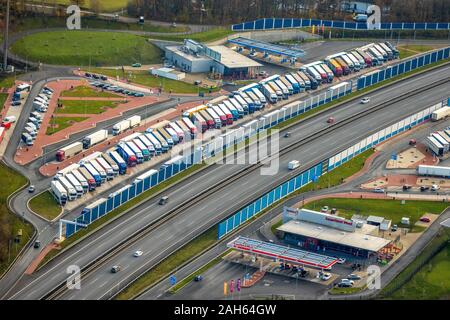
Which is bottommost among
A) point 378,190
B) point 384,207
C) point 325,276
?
point 325,276

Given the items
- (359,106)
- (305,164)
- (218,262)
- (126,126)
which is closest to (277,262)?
(218,262)

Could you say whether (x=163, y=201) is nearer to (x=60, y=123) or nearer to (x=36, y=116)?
(x=60, y=123)

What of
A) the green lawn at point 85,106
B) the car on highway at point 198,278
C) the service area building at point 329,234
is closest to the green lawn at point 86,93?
the green lawn at point 85,106

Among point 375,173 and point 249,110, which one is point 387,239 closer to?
point 375,173

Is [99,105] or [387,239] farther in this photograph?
[99,105]

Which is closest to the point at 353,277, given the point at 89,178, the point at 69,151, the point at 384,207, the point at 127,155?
the point at 384,207
